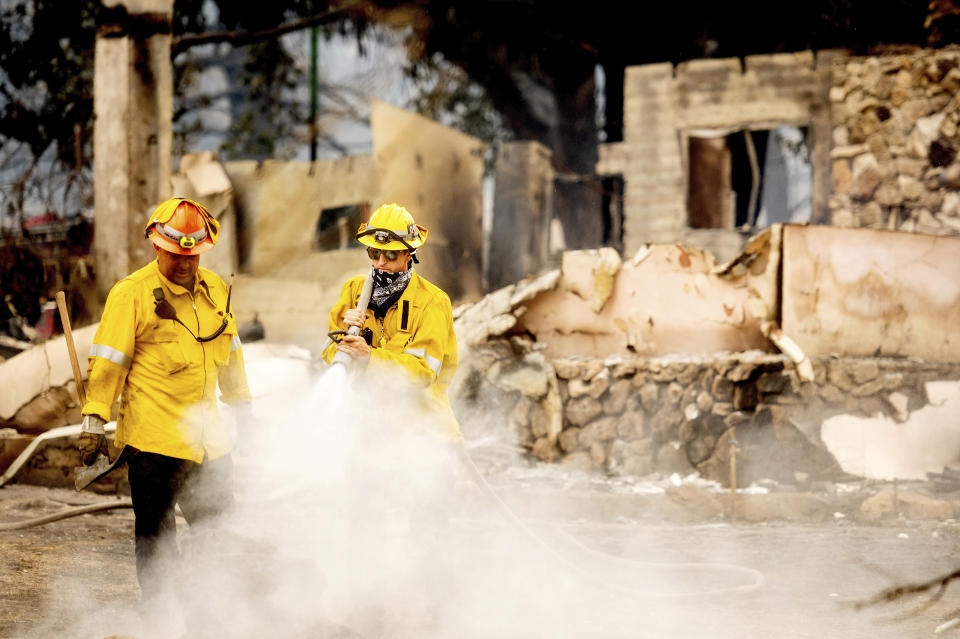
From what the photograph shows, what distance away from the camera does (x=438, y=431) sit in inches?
180

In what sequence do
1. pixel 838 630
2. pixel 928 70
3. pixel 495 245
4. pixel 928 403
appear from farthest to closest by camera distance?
pixel 495 245, pixel 928 70, pixel 928 403, pixel 838 630

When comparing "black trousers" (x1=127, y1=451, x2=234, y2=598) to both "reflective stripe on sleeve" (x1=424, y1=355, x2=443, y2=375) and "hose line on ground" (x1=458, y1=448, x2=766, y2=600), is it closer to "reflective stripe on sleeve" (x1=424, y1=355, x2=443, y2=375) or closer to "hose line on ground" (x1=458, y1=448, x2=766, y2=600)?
"reflective stripe on sleeve" (x1=424, y1=355, x2=443, y2=375)

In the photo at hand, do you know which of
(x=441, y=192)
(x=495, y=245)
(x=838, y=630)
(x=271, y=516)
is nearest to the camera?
(x=838, y=630)

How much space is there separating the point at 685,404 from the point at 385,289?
4.46 metres

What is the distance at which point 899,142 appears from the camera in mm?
10734

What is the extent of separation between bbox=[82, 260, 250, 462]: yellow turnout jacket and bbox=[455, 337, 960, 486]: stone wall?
4329mm

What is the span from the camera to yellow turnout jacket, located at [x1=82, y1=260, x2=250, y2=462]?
147 inches

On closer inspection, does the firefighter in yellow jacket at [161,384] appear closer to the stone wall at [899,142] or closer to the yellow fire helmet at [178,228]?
the yellow fire helmet at [178,228]

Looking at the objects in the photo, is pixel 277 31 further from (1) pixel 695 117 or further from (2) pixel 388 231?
(2) pixel 388 231

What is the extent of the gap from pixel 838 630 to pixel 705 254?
478 centimetres

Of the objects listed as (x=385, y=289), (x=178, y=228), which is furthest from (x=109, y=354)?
(x=385, y=289)

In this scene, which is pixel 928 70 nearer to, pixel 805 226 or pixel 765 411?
pixel 805 226

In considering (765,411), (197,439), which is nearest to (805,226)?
(765,411)

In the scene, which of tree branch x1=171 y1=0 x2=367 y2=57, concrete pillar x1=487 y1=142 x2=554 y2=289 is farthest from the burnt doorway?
tree branch x1=171 y1=0 x2=367 y2=57
